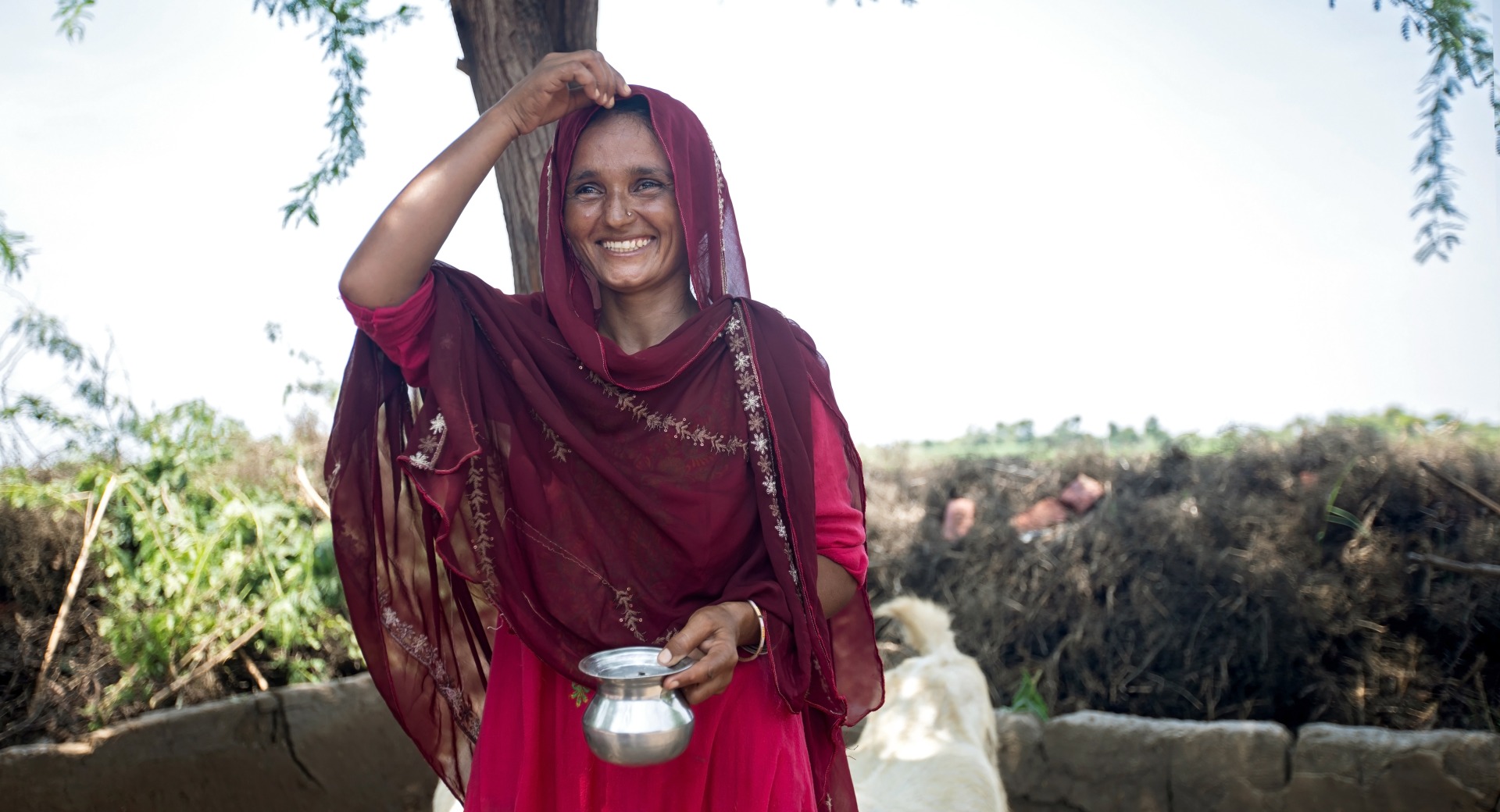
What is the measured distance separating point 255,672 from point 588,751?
355 centimetres

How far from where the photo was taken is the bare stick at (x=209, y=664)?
14.5ft

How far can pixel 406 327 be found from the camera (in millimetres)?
1859

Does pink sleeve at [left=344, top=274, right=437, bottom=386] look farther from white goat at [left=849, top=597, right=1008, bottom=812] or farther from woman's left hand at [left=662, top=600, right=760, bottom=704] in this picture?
white goat at [left=849, top=597, right=1008, bottom=812]

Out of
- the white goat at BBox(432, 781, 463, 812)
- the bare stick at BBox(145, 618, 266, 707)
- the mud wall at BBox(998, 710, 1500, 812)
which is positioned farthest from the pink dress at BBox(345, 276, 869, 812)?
the bare stick at BBox(145, 618, 266, 707)

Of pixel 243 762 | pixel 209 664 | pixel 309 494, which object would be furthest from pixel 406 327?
pixel 309 494

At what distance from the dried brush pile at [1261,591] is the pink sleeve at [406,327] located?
386 centimetres

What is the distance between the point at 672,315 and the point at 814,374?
13.9 inches

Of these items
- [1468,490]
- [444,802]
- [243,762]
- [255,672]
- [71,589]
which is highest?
[1468,490]

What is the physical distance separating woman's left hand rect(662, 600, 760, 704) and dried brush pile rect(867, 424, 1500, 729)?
3.65 m

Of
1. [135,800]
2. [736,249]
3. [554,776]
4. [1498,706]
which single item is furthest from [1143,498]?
[135,800]

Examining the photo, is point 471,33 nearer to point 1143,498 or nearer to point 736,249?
point 736,249

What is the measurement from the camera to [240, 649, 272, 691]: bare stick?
4660 millimetres

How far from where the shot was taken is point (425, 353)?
6.26 feet

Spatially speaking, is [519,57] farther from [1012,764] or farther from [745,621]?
[1012,764]
